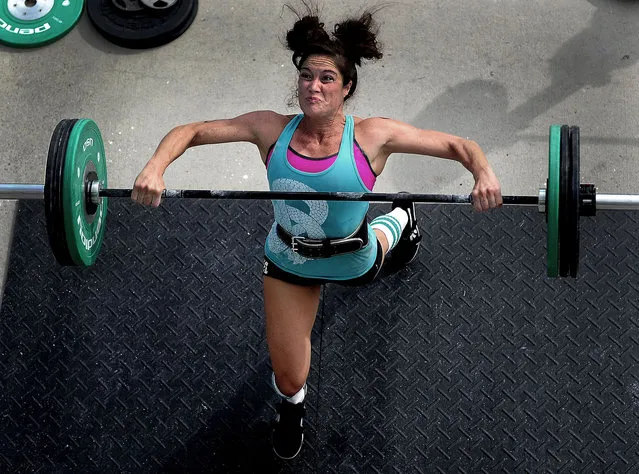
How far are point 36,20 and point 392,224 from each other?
238cm

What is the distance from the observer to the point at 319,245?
398cm

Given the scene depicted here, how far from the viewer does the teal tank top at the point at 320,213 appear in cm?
381

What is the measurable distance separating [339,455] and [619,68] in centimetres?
252

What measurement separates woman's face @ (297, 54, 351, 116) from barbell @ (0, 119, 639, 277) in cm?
32

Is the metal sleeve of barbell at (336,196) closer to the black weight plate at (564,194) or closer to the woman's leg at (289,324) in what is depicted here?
the black weight plate at (564,194)

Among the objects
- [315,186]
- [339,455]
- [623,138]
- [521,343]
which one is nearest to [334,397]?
[339,455]

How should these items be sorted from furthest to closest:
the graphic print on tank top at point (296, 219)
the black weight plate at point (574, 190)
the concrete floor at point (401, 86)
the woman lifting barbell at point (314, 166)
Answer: the concrete floor at point (401, 86) → the graphic print on tank top at point (296, 219) → the woman lifting barbell at point (314, 166) → the black weight plate at point (574, 190)

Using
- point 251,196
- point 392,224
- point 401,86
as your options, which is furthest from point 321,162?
point 401,86

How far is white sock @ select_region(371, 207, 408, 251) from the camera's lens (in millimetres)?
4465

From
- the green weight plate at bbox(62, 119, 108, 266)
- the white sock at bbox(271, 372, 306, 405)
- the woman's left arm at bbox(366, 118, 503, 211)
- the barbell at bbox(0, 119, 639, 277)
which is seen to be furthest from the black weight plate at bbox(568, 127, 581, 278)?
the green weight plate at bbox(62, 119, 108, 266)

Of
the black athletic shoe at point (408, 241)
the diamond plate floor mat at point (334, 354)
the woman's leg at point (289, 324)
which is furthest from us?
the black athletic shoe at point (408, 241)

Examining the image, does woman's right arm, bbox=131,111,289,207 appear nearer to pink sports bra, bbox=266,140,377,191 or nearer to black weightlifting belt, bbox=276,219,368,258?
pink sports bra, bbox=266,140,377,191

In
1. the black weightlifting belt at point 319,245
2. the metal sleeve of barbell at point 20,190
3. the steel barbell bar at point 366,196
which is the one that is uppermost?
the steel barbell bar at point 366,196

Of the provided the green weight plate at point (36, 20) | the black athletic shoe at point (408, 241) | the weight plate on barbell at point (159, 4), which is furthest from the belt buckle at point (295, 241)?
the green weight plate at point (36, 20)
